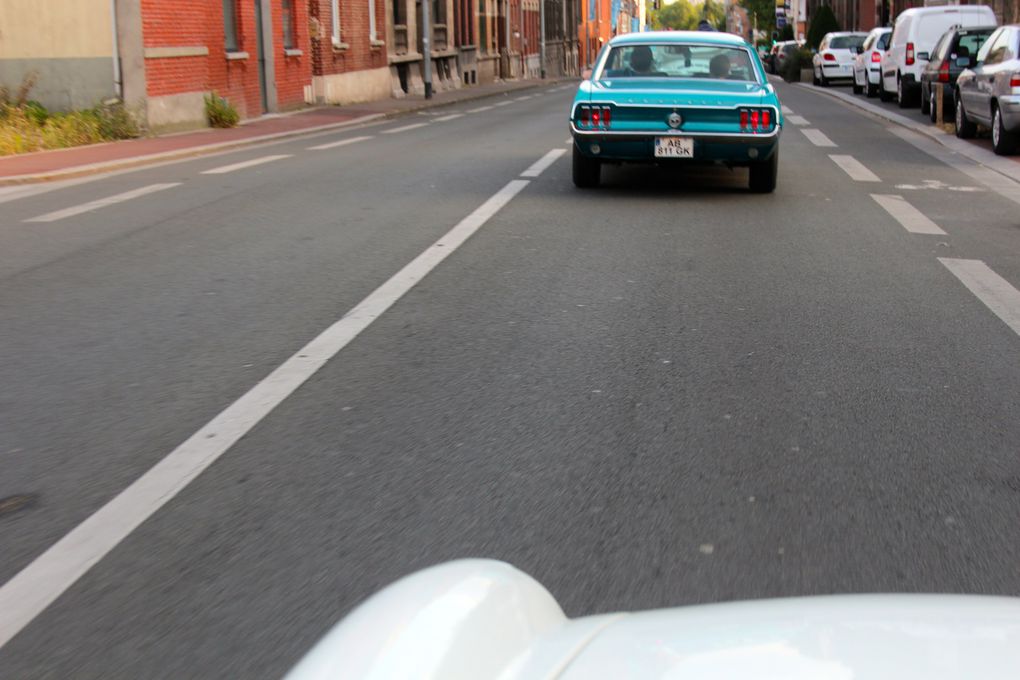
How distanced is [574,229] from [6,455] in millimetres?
6158

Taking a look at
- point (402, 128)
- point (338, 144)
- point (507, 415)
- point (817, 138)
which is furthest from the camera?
point (402, 128)

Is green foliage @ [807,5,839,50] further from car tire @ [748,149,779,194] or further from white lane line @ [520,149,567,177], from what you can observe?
car tire @ [748,149,779,194]

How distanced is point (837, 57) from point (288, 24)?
774 inches

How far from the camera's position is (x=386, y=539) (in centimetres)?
371

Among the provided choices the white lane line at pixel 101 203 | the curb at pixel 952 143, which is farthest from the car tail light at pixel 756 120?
the white lane line at pixel 101 203

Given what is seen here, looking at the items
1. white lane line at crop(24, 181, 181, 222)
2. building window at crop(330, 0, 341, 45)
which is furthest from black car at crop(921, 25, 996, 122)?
building window at crop(330, 0, 341, 45)

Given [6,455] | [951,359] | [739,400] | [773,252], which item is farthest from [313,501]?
[773,252]

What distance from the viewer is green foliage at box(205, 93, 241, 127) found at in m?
24.2

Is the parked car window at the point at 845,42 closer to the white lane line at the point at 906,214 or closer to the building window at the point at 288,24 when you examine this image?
the building window at the point at 288,24

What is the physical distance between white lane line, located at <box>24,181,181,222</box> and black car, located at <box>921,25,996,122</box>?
13.6 meters

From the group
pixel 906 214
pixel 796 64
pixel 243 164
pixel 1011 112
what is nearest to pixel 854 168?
pixel 1011 112

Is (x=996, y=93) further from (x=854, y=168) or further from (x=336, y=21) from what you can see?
(x=336, y=21)

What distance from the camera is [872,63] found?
107 ft

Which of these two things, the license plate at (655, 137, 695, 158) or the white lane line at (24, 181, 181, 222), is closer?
the white lane line at (24, 181, 181, 222)
